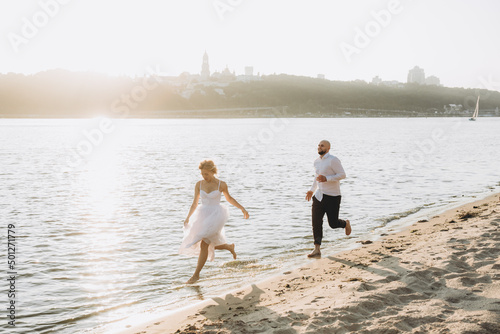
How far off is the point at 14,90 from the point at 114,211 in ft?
477

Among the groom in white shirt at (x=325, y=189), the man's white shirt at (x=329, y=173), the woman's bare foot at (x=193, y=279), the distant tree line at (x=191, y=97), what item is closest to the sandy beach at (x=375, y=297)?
the groom in white shirt at (x=325, y=189)

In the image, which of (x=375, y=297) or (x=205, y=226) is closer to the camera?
(x=375, y=297)

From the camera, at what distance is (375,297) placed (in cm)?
571

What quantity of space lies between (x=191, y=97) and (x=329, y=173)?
183 m

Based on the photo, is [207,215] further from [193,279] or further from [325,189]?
[325,189]

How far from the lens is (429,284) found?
618cm

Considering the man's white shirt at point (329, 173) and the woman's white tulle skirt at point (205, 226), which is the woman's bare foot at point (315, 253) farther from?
the woman's white tulle skirt at point (205, 226)

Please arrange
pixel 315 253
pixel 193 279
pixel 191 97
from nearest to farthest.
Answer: pixel 193 279, pixel 315 253, pixel 191 97

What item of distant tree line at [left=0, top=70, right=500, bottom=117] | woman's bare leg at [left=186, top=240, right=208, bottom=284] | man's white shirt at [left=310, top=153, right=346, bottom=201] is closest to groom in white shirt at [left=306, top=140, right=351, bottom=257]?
man's white shirt at [left=310, top=153, right=346, bottom=201]

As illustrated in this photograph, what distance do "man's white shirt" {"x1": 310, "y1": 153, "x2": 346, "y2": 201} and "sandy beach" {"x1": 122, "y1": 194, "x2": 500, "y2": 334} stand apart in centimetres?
128

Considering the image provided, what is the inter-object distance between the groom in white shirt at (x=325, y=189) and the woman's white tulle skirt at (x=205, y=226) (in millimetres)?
1846

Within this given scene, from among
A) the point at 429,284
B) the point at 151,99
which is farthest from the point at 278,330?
the point at 151,99

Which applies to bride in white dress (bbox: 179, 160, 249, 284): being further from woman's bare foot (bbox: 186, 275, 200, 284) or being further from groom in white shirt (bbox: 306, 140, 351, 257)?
groom in white shirt (bbox: 306, 140, 351, 257)

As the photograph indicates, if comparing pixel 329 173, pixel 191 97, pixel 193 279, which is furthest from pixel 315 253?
pixel 191 97
